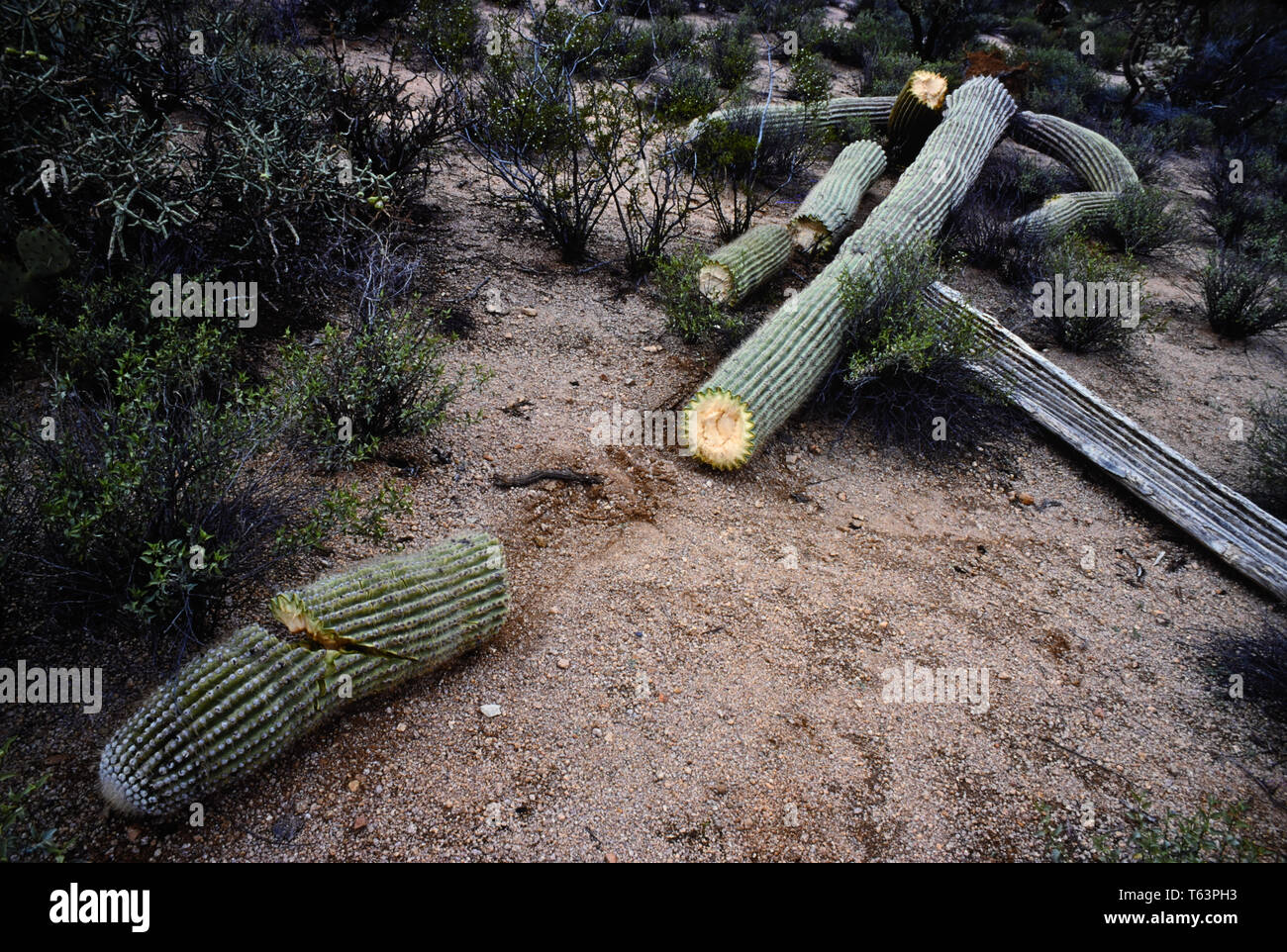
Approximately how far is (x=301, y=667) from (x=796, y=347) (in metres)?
3.67

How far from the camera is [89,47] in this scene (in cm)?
431

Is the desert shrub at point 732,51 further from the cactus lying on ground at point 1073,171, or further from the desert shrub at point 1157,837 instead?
the desert shrub at point 1157,837

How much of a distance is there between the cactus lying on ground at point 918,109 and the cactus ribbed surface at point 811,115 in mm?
573

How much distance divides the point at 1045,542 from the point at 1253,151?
1031 centimetres

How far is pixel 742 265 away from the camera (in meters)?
5.94

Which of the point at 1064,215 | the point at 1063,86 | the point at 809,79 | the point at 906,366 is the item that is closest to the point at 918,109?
the point at 809,79

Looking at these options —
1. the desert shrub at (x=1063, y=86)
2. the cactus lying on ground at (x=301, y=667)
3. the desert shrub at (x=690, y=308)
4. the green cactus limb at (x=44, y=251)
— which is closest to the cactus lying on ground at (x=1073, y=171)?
the desert shrub at (x=1063, y=86)

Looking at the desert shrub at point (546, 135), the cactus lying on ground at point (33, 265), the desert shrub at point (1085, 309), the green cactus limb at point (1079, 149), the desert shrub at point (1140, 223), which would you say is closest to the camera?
the cactus lying on ground at point (33, 265)

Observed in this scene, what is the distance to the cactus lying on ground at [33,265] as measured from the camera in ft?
12.8

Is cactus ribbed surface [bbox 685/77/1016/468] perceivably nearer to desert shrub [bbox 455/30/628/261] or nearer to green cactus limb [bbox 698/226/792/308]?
green cactus limb [bbox 698/226/792/308]

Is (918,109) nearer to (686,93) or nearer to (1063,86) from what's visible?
(686,93)

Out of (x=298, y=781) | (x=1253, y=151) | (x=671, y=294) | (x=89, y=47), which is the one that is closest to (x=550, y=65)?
(x=671, y=294)
